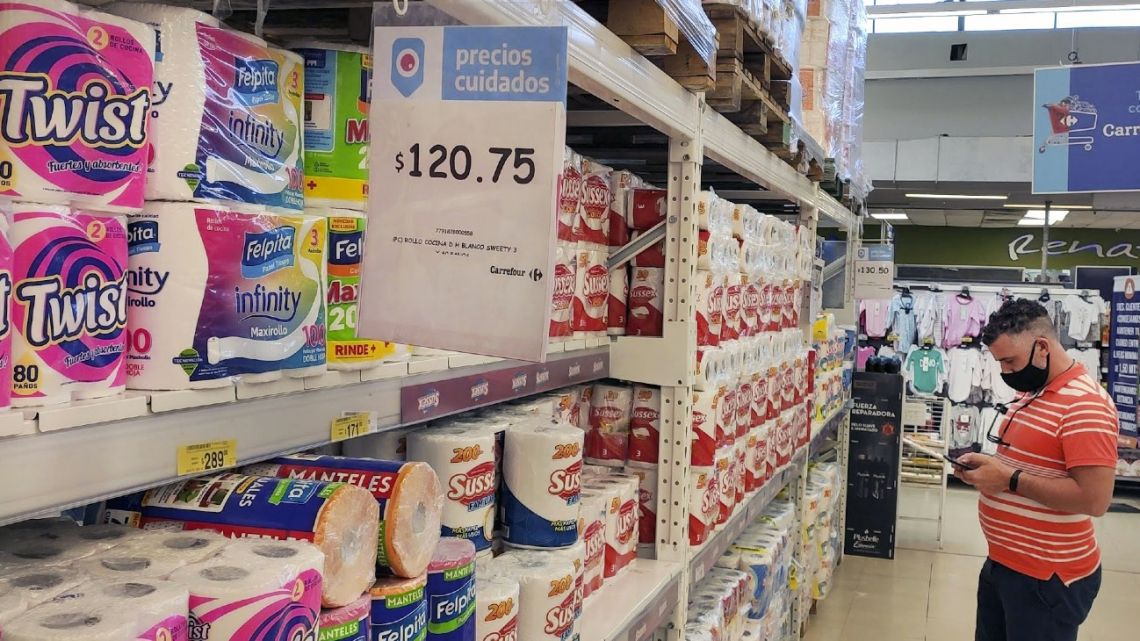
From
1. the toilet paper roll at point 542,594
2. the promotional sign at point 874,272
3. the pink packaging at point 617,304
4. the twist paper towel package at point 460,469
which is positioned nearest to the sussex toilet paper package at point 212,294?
the twist paper towel package at point 460,469

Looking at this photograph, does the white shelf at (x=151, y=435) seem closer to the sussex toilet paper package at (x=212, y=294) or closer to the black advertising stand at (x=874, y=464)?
the sussex toilet paper package at (x=212, y=294)

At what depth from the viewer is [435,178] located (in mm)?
1297

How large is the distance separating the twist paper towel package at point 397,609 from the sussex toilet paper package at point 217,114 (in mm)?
526

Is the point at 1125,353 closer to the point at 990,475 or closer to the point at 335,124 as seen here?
the point at 990,475

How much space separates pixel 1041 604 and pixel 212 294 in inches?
145

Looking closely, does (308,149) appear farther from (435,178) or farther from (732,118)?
(732,118)

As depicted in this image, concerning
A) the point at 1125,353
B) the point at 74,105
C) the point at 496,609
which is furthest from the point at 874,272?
the point at 74,105

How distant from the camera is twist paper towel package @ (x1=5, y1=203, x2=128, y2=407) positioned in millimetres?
945

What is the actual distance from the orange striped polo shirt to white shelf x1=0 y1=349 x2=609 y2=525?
10.2 ft

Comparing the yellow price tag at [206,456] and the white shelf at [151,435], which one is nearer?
the white shelf at [151,435]

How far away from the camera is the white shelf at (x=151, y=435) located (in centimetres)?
Result: 92

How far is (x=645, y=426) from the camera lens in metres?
2.85

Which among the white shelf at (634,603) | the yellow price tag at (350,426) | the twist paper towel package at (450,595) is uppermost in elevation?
the yellow price tag at (350,426)

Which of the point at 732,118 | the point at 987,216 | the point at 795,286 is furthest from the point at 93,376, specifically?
the point at 987,216
